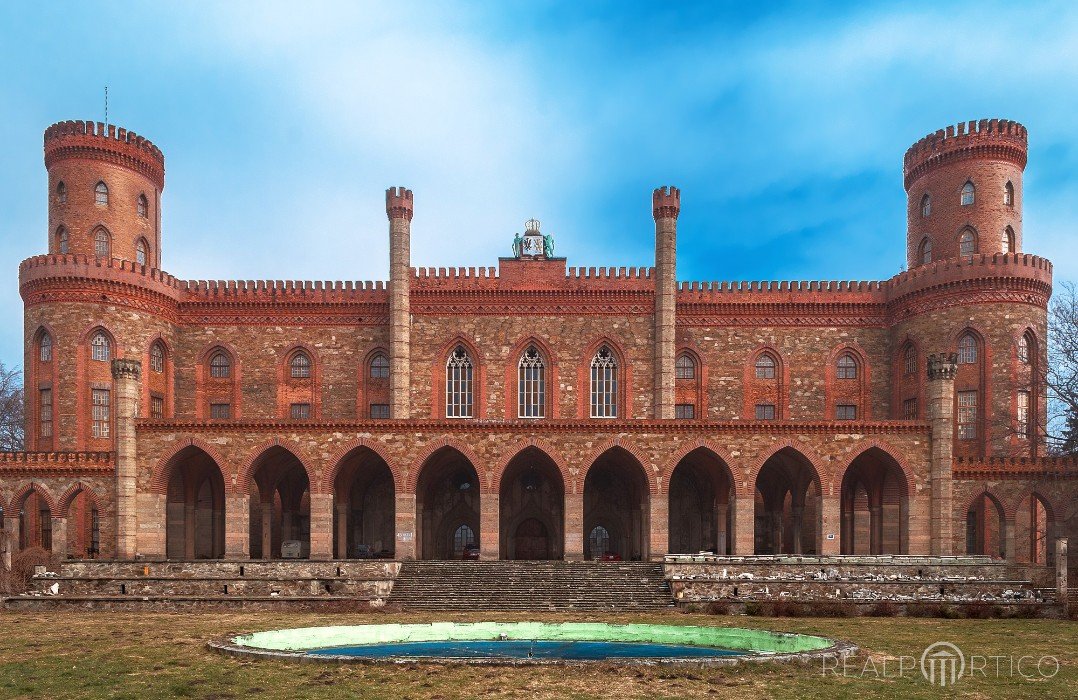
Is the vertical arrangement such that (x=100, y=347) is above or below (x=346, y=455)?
above

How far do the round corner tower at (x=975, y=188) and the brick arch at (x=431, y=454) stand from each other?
2516 cm

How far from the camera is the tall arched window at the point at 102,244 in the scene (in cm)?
4428

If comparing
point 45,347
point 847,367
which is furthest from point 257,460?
point 847,367

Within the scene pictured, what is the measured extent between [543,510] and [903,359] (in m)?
19.0

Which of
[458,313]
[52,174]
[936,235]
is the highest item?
[52,174]

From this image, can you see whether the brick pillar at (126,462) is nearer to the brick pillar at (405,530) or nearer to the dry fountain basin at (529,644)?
the brick pillar at (405,530)

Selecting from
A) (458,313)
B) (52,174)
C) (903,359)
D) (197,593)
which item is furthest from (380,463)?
(903,359)

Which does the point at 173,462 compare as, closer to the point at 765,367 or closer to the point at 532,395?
the point at 532,395

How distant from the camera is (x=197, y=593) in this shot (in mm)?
29891

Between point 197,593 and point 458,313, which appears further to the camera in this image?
point 458,313

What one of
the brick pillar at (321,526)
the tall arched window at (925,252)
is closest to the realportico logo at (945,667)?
the brick pillar at (321,526)

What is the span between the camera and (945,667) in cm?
1736

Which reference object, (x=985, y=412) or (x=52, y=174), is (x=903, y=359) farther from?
(x=52, y=174)

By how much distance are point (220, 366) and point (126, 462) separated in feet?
36.1
